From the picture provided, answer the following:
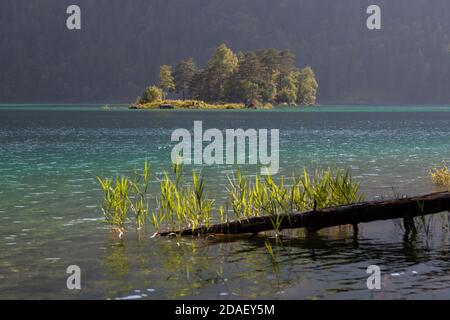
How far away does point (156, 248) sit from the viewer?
21734mm

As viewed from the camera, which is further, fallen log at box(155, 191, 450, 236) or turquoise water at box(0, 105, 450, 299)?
fallen log at box(155, 191, 450, 236)

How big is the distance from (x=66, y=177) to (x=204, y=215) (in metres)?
23.5

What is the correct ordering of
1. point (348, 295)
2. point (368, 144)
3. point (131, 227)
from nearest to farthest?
1. point (348, 295)
2. point (131, 227)
3. point (368, 144)

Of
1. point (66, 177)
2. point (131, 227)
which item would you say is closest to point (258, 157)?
point (66, 177)

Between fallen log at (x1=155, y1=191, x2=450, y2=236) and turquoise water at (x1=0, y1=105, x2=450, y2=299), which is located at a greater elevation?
fallen log at (x1=155, y1=191, x2=450, y2=236)

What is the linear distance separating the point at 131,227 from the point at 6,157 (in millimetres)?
39732

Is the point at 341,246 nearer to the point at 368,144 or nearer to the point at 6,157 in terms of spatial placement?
the point at 6,157

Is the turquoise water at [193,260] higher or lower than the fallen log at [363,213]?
lower

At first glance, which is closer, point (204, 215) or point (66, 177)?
point (204, 215)

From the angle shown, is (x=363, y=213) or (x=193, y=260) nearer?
(x=193, y=260)

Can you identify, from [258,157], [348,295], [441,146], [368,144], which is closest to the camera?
[348,295]

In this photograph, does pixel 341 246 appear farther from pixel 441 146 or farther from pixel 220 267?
pixel 441 146

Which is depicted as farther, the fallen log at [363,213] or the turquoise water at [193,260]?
the fallen log at [363,213]

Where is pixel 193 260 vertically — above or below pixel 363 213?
below
